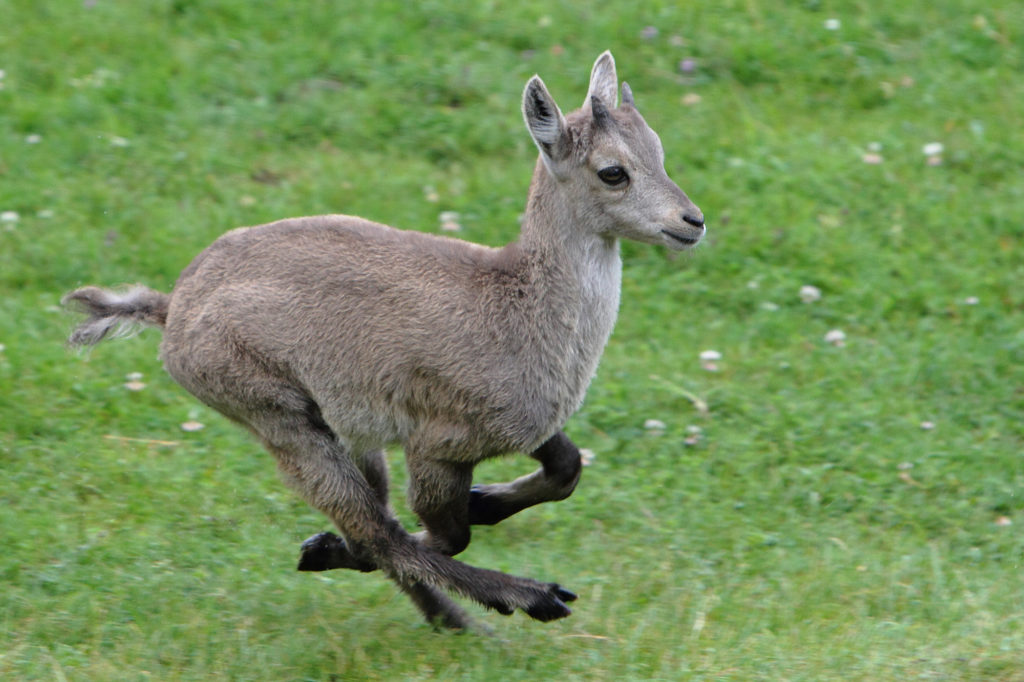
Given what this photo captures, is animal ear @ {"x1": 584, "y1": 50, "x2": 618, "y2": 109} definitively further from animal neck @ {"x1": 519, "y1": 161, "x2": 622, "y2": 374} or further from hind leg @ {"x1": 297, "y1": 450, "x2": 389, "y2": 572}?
hind leg @ {"x1": 297, "y1": 450, "x2": 389, "y2": 572}

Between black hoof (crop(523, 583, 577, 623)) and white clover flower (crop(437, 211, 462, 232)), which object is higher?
black hoof (crop(523, 583, 577, 623))

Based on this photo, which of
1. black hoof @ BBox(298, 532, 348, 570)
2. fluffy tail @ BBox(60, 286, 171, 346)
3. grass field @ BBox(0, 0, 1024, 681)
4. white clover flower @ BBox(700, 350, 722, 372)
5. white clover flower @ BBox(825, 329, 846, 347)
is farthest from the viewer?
white clover flower @ BBox(825, 329, 846, 347)

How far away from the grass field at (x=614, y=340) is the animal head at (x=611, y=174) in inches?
70.2

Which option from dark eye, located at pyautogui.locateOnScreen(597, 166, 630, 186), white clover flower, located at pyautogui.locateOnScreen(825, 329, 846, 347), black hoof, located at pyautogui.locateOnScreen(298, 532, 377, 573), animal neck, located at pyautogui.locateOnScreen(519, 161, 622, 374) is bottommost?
white clover flower, located at pyautogui.locateOnScreen(825, 329, 846, 347)

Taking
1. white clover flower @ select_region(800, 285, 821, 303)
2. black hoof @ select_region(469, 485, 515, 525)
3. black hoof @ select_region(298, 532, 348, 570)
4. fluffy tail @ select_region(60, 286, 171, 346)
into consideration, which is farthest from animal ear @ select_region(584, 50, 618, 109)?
white clover flower @ select_region(800, 285, 821, 303)

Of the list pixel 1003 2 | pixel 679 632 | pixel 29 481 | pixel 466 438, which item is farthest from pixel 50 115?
pixel 1003 2

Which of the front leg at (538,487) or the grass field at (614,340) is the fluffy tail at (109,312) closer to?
the grass field at (614,340)

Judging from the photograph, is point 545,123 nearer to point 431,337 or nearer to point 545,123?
point 545,123

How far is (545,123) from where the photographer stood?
5.79m

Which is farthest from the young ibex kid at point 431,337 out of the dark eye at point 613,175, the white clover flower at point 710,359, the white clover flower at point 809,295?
the white clover flower at point 809,295

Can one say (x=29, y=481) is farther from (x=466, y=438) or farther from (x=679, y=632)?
(x=679, y=632)

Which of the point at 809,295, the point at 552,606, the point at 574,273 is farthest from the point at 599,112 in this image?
the point at 809,295

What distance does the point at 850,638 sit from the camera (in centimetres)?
579

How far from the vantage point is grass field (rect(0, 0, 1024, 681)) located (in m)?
5.94
